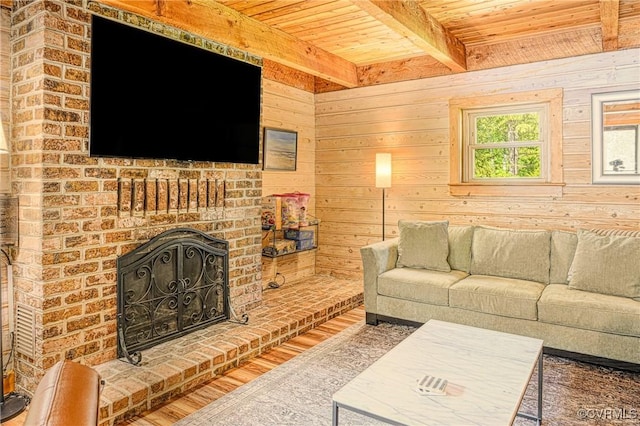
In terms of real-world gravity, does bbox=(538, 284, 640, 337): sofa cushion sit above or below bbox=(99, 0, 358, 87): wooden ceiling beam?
below

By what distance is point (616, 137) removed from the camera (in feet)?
11.8

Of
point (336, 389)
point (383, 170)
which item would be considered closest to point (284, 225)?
point (383, 170)

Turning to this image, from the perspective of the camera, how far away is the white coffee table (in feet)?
5.33

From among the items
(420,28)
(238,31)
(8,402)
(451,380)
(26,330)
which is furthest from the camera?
(238,31)

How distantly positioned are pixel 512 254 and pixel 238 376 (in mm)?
2334

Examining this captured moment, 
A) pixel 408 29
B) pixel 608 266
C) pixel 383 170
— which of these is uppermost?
pixel 408 29

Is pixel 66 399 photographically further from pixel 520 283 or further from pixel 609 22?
pixel 609 22

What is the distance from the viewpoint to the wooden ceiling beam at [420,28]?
2777mm

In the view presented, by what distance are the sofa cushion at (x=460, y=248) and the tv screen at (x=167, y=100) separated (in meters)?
1.92

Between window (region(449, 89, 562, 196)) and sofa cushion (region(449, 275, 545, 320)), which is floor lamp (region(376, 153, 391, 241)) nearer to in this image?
window (region(449, 89, 562, 196))

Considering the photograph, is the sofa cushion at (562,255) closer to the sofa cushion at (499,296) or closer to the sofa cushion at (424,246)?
the sofa cushion at (499,296)

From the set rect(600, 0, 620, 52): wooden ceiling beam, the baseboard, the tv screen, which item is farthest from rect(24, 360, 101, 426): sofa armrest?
rect(600, 0, 620, 52): wooden ceiling beam

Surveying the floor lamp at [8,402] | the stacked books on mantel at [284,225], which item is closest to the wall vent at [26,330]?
the floor lamp at [8,402]

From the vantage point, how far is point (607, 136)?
364 cm
